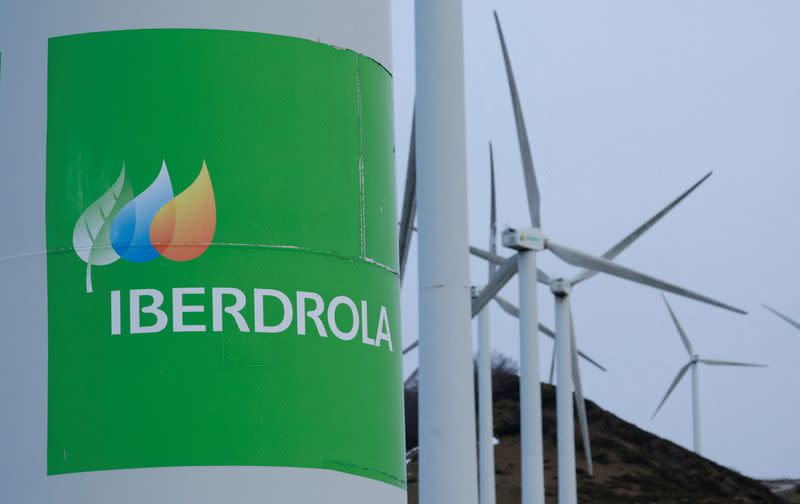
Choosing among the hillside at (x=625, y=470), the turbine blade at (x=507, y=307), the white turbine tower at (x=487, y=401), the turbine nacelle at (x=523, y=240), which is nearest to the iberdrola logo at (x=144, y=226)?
the turbine nacelle at (x=523, y=240)

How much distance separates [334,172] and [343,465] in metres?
2.20

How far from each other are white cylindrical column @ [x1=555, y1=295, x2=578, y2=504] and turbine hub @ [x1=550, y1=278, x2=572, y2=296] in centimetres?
15

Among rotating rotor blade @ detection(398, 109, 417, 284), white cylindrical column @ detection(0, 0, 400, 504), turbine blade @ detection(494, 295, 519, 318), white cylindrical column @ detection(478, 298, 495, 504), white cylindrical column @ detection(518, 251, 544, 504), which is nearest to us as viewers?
white cylindrical column @ detection(0, 0, 400, 504)

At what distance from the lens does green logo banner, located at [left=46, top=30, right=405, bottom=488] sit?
11.7m

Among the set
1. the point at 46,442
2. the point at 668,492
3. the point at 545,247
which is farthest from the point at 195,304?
the point at 668,492

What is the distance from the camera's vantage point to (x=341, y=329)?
1236 centimetres

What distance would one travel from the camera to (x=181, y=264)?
467 inches

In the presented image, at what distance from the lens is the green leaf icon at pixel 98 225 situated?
39.1ft

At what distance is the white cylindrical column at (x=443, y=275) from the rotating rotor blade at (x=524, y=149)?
74.0ft

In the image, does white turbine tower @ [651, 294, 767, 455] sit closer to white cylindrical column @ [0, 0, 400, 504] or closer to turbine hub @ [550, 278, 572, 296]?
turbine hub @ [550, 278, 572, 296]

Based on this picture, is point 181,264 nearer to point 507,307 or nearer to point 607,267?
point 607,267

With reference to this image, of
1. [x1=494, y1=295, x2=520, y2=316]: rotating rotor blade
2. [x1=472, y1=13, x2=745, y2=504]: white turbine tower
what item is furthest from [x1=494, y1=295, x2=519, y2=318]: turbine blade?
[x1=472, y1=13, x2=745, y2=504]: white turbine tower

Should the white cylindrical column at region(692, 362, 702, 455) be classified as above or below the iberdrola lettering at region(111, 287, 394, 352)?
above

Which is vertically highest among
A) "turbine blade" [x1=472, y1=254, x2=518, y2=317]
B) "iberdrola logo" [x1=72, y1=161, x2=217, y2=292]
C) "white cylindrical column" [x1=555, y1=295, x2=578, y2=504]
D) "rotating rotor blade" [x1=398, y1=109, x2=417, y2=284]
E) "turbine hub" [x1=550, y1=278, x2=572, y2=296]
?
"turbine hub" [x1=550, y1=278, x2=572, y2=296]
